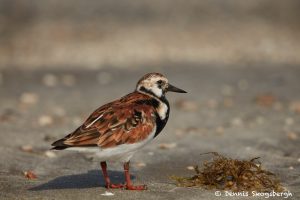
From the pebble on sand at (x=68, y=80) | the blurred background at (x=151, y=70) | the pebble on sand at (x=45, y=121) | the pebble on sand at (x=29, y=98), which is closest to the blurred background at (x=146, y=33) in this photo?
the blurred background at (x=151, y=70)

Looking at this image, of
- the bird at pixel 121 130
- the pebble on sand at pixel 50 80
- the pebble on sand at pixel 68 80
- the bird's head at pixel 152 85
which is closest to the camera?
the bird at pixel 121 130

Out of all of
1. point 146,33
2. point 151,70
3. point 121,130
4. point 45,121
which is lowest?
point 121,130

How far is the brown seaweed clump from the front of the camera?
7.32m

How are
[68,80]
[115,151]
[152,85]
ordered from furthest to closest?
[68,80] < [152,85] < [115,151]

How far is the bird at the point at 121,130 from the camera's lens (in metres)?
7.08

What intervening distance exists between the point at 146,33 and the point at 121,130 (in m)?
11.3

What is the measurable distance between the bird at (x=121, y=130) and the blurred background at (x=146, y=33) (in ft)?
30.9

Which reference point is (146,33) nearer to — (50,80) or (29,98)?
(50,80)

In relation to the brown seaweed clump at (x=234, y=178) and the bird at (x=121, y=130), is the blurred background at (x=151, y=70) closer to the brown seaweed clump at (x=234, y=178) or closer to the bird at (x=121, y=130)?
the brown seaweed clump at (x=234, y=178)

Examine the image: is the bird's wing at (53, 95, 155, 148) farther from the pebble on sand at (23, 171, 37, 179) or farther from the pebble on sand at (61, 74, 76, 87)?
the pebble on sand at (61, 74, 76, 87)

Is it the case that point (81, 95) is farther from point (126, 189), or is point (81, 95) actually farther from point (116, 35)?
point (126, 189)

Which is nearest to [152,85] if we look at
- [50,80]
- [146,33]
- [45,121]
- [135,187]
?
[135,187]

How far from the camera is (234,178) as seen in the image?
7414mm

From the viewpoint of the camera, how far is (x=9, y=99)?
14133 millimetres
